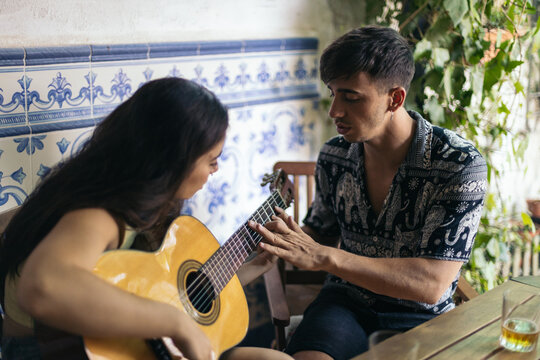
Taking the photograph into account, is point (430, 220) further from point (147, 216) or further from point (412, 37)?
point (412, 37)

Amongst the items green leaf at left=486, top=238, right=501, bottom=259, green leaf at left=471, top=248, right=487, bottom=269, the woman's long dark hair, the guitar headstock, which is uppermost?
the woman's long dark hair

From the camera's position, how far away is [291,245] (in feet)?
5.17

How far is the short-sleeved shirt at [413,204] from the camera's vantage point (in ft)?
5.39

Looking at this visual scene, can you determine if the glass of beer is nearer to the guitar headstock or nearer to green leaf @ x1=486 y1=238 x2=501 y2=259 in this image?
the guitar headstock

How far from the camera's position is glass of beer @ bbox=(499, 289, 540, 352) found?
1244 millimetres

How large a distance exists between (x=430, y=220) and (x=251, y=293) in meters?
1.12

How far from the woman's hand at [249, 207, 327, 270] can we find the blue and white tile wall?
2.01ft

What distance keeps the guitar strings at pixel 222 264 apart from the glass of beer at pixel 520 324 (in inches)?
27.6

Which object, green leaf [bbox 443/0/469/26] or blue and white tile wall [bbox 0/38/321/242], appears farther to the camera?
green leaf [bbox 443/0/469/26]

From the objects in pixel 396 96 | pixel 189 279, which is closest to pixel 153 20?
pixel 396 96

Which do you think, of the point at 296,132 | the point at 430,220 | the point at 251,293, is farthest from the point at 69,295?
the point at 296,132

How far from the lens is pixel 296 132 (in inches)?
105

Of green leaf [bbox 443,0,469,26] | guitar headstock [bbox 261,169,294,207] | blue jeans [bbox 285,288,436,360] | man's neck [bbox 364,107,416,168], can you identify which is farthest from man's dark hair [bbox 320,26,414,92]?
green leaf [bbox 443,0,469,26]

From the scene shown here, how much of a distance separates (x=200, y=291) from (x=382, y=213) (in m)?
0.69
